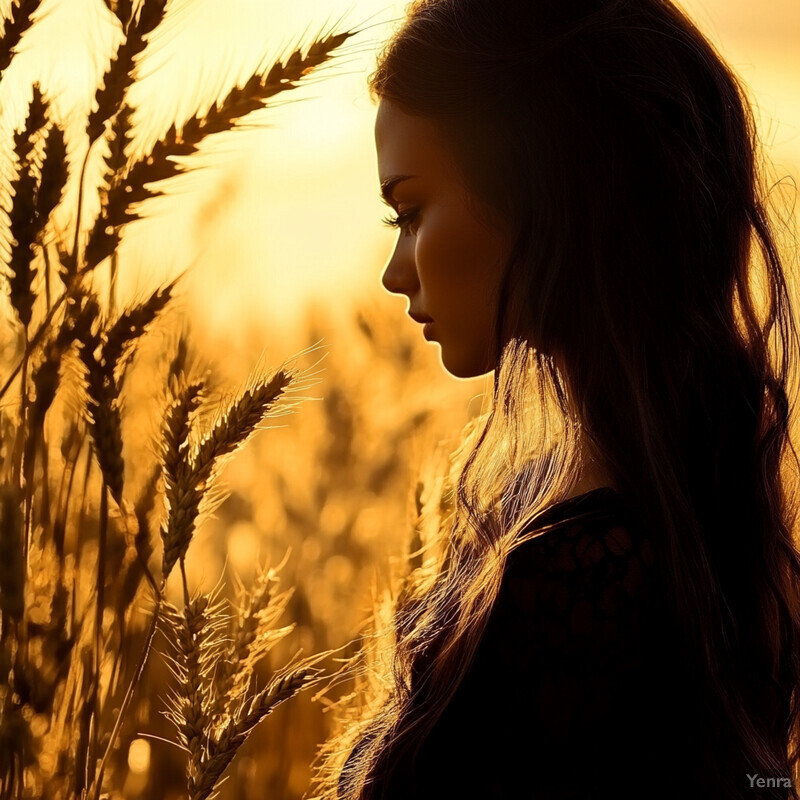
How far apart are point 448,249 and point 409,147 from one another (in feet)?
0.38

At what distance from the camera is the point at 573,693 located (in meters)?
0.78

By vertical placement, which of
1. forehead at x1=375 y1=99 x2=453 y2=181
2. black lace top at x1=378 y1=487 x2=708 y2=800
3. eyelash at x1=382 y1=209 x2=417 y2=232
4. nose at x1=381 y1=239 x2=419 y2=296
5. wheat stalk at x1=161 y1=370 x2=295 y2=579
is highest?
forehead at x1=375 y1=99 x2=453 y2=181

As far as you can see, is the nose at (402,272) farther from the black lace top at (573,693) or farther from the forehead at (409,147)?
the black lace top at (573,693)

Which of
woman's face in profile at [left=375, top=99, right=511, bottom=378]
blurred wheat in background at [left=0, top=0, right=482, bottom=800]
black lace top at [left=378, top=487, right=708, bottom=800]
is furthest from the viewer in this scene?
woman's face in profile at [left=375, top=99, right=511, bottom=378]

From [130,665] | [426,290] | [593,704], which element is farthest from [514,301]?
[130,665]

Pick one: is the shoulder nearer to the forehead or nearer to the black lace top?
the black lace top

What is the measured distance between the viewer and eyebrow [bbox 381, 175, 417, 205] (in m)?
0.96

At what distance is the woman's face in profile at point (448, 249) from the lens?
0.93 metres

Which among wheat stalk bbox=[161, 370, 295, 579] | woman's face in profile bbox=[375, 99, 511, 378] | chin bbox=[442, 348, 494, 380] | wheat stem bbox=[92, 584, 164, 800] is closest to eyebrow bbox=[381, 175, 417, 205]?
woman's face in profile bbox=[375, 99, 511, 378]

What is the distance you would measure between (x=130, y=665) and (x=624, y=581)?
0.41m

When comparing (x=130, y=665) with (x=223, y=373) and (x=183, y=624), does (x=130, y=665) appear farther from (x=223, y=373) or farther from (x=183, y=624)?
(x=223, y=373)

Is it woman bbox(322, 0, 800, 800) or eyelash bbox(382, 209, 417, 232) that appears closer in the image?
woman bbox(322, 0, 800, 800)

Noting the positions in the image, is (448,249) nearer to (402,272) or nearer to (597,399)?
(402,272)

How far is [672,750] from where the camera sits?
2.64ft
